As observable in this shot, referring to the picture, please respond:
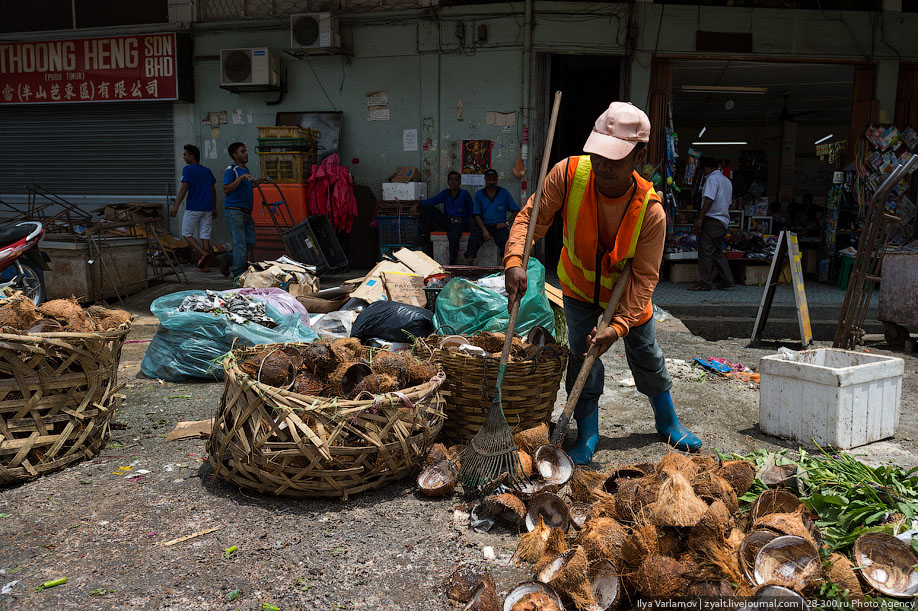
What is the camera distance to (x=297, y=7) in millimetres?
11641

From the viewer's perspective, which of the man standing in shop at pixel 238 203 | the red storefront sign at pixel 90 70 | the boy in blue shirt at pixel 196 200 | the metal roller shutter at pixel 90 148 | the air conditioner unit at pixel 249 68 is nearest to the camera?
the man standing in shop at pixel 238 203

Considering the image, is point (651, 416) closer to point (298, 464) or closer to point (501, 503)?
point (501, 503)

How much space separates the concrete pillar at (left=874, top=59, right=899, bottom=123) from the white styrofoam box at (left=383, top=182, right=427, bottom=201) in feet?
24.6

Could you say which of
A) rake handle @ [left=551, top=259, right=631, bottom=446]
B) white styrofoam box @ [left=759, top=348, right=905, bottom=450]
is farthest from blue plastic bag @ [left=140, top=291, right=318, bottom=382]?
white styrofoam box @ [left=759, top=348, right=905, bottom=450]

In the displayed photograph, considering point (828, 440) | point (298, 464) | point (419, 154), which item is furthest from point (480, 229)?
point (298, 464)

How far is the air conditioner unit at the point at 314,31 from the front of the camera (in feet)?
36.4

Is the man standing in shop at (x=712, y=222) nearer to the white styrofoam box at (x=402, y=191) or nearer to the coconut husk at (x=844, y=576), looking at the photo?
the white styrofoam box at (x=402, y=191)

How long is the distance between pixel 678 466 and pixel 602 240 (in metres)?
1.24

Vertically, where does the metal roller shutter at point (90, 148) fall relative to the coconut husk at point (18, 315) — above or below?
above

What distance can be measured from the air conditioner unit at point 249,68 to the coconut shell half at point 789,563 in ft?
36.0

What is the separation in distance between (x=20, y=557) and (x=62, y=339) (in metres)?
1.06

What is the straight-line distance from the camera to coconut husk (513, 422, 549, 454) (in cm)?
345

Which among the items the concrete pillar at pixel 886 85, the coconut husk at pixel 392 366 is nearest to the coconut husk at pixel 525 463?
the coconut husk at pixel 392 366

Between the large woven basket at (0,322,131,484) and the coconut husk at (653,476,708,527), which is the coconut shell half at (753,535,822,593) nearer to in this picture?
the coconut husk at (653,476,708,527)
